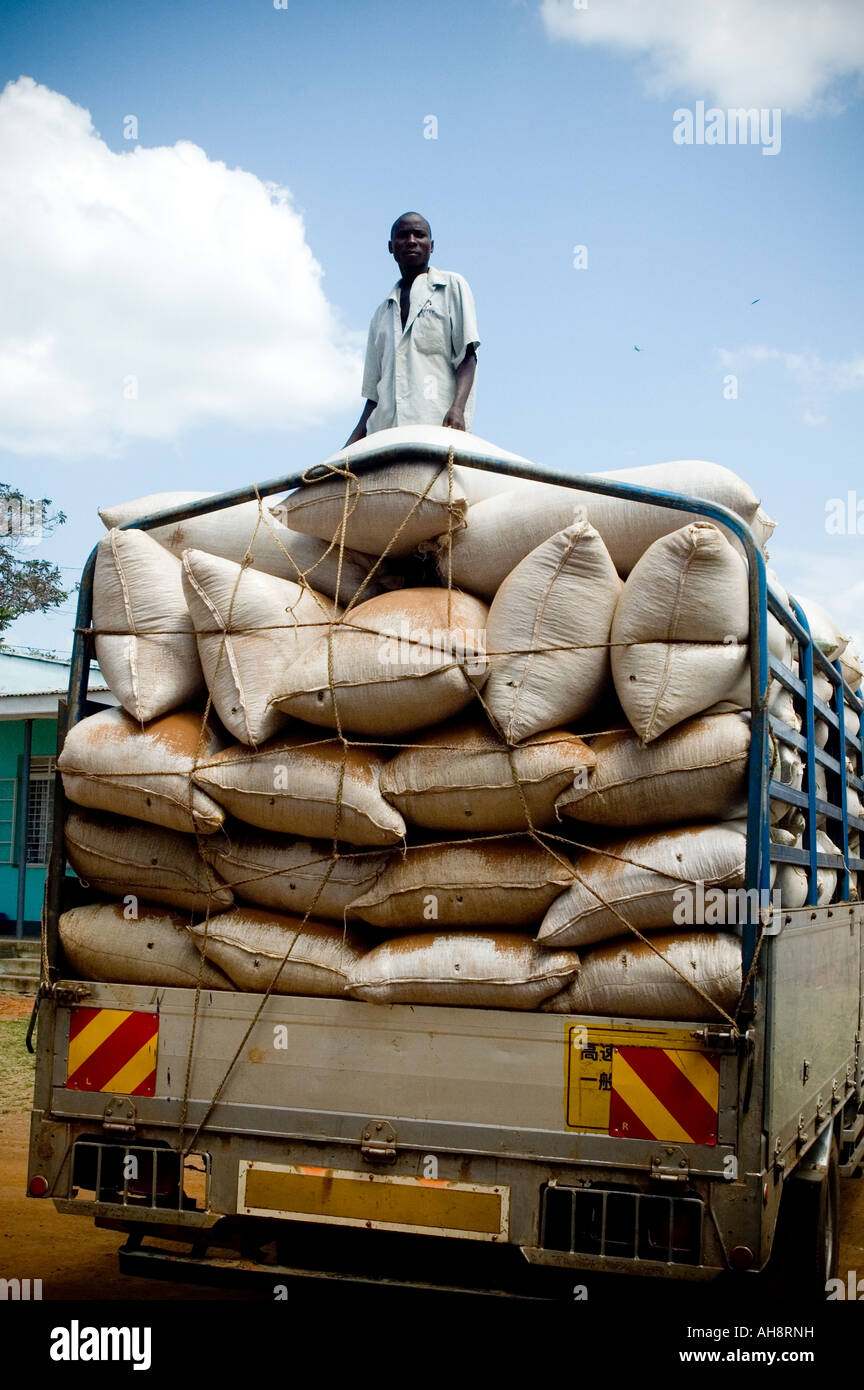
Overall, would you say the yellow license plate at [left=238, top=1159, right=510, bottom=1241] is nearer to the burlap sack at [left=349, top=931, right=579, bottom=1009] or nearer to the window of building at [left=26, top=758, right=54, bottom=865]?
the burlap sack at [left=349, top=931, right=579, bottom=1009]

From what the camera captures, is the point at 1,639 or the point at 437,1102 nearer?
the point at 437,1102

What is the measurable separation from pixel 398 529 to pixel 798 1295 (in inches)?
101

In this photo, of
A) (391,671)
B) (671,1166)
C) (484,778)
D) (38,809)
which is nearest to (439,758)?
(484,778)

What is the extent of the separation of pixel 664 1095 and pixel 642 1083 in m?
0.06

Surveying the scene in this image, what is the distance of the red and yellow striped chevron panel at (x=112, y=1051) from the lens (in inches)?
136

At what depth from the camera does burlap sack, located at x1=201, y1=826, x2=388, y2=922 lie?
3.43m

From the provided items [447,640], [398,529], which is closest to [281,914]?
[447,640]

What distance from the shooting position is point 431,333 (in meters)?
5.03

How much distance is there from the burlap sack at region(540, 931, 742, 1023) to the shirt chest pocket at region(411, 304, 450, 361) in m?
2.76

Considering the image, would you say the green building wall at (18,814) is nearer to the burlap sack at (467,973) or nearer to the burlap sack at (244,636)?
the burlap sack at (244,636)

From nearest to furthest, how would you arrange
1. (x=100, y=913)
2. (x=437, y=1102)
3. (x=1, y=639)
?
1. (x=437, y=1102)
2. (x=100, y=913)
3. (x=1, y=639)

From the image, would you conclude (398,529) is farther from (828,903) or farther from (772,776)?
(828,903)

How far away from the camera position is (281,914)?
3535mm

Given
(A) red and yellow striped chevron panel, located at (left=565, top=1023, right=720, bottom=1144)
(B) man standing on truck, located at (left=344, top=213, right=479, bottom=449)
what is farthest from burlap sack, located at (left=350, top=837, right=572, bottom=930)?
(B) man standing on truck, located at (left=344, top=213, right=479, bottom=449)
